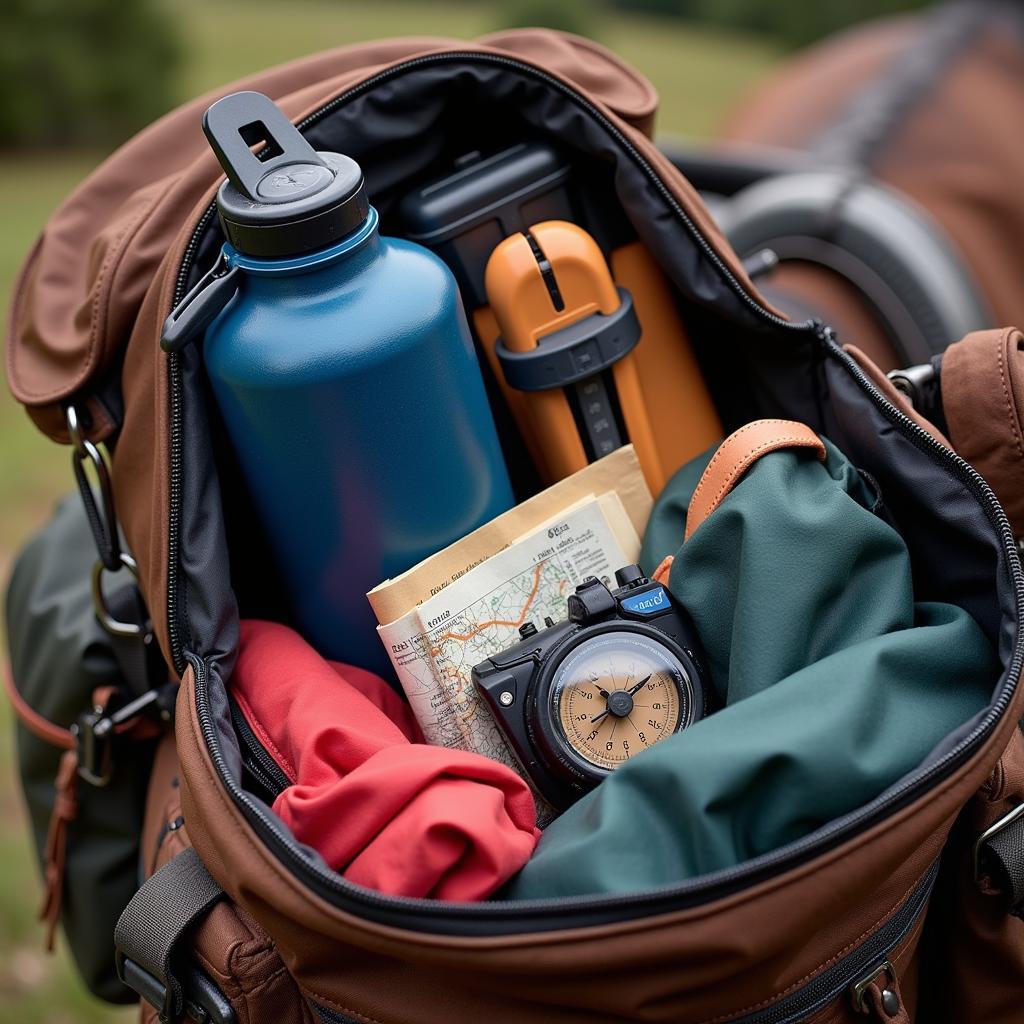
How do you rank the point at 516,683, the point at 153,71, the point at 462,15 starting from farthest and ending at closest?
the point at 462,15
the point at 153,71
the point at 516,683

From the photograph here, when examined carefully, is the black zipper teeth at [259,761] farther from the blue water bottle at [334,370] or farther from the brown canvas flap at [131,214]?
the brown canvas flap at [131,214]

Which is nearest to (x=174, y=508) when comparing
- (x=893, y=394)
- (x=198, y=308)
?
(x=198, y=308)

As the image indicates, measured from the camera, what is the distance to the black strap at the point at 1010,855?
38.7 inches

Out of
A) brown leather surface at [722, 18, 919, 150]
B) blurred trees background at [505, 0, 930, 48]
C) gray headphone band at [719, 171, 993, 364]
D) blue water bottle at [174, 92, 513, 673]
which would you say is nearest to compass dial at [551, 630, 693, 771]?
blue water bottle at [174, 92, 513, 673]

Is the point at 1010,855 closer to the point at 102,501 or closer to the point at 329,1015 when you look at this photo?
the point at 329,1015

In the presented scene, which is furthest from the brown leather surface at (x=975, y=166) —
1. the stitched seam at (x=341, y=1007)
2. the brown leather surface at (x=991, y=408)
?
the stitched seam at (x=341, y=1007)

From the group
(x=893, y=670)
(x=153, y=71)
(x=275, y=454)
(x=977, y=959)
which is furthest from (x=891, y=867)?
(x=153, y=71)

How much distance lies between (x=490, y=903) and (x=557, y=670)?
0.28 meters

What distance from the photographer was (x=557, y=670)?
41.8 inches

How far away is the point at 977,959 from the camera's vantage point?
42.8 inches

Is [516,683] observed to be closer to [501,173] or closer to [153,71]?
[501,173]

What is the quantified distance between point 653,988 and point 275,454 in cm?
58

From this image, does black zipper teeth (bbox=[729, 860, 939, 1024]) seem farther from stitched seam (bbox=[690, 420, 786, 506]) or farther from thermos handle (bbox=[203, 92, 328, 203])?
thermos handle (bbox=[203, 92, 328, 203])

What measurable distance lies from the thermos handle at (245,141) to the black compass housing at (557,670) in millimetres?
483
